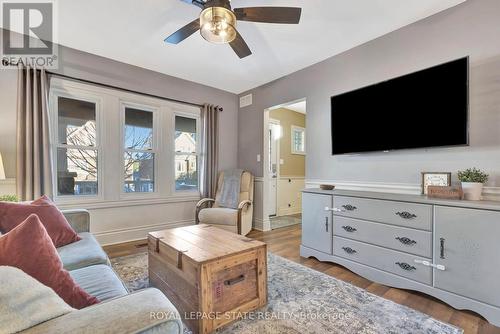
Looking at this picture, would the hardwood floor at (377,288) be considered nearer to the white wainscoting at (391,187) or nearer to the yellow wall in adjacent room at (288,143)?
the white wainscoting at (391,187)

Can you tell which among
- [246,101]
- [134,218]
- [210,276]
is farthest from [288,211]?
[210,276]

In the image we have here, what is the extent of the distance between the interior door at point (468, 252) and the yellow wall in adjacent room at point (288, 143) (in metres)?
3.66

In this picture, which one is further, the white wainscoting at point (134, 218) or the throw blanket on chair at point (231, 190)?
the throw blanket on chair at point (231, 190)

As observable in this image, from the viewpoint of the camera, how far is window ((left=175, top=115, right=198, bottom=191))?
397cm

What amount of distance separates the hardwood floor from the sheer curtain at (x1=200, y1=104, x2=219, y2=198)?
3.91 ft

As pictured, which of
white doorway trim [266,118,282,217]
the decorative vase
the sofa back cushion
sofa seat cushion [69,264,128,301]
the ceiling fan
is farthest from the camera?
white doorway trim [266,118,282,217]

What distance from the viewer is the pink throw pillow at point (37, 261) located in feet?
2.80

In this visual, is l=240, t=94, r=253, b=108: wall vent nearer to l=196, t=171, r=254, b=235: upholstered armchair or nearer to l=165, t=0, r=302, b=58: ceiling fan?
l=196, t=171, r=254, b=235: upholstered armchair

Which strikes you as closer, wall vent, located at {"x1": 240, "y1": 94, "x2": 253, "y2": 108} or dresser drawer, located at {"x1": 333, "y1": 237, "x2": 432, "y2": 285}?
dresser drawer, located at {"x1": 333, "y1": 237, "x2": 432, "y2": 285}

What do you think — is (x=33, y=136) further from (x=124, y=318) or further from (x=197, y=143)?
(x=124, y=318)

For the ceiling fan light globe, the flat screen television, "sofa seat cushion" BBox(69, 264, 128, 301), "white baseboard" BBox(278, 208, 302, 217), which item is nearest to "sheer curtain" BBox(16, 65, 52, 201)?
"sofa seat cushion" BBox(69, 264, 128, 301)

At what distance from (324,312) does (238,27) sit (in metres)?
2.77

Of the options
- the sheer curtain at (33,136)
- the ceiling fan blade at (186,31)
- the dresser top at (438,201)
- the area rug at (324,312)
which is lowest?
the area rug at (324,312)

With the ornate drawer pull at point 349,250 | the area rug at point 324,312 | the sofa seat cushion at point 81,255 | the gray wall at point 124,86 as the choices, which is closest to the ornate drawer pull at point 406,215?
the ornate drawer pull at point 349,250
